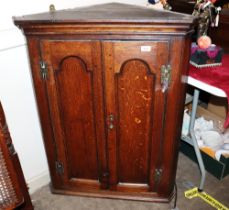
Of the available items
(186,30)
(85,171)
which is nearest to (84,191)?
(85,171)

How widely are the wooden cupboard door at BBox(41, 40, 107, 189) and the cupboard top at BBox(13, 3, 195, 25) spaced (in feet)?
0.38

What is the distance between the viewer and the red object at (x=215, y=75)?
4.72ft

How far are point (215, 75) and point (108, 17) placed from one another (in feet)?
2.22

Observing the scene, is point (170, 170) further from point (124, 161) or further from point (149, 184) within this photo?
point (124, 161)

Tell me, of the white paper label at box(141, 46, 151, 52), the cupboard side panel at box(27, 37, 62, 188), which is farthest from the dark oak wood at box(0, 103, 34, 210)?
the white paper label at box(141, 46, 151, 52)

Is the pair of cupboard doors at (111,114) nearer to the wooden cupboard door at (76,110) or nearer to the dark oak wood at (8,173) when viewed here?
the wooden cupboard door at (76,110)

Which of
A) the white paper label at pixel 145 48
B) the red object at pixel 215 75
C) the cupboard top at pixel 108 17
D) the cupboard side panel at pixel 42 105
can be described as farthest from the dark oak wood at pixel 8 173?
the red object at pixel 215 75

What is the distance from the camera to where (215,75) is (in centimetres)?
153

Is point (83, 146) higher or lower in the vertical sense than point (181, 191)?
higher

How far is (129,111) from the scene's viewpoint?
155 cm

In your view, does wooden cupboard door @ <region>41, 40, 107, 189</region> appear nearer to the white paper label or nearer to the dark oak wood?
the white paper label

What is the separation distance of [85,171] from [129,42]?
93 centimetres

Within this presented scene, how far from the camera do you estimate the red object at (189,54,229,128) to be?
1439 mm

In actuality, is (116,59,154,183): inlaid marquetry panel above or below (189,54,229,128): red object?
below
